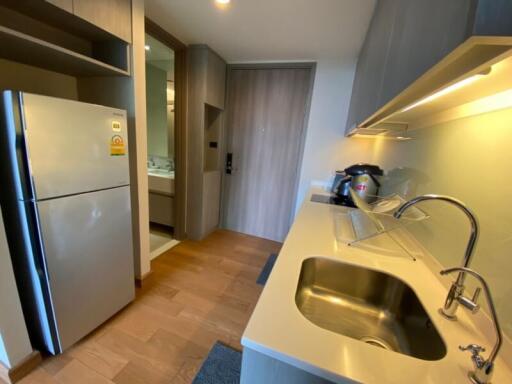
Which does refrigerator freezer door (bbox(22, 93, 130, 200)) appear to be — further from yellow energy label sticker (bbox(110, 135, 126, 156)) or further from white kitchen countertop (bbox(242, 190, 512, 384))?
white kitchen countertop (bbox(242, 190, 512, 384))

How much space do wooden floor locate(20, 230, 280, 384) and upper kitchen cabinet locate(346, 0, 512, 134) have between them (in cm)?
175

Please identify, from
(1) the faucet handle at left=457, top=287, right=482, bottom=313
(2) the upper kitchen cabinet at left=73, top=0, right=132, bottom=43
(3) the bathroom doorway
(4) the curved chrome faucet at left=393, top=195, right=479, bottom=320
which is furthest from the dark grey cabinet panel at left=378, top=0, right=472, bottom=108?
(3) the bathroom doorway

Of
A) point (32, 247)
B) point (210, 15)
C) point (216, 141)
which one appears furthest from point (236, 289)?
point (210, 15)

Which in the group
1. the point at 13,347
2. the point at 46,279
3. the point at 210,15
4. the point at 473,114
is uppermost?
the point at 210,15

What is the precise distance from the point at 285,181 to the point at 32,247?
95.1 inches

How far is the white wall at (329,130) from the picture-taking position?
2482 mm

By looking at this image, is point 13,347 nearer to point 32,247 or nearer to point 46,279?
point 46,279

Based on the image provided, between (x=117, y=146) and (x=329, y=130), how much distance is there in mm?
2220

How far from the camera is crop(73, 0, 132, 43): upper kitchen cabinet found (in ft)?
4.05

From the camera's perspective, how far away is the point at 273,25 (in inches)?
70.6

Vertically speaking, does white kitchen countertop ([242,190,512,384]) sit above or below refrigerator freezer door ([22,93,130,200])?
below

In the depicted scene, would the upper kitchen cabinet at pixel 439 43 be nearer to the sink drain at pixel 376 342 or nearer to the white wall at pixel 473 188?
the white wall at pixel 473 188

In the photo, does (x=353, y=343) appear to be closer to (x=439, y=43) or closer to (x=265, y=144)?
(x=439, y=43)

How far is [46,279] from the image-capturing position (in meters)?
1.18
